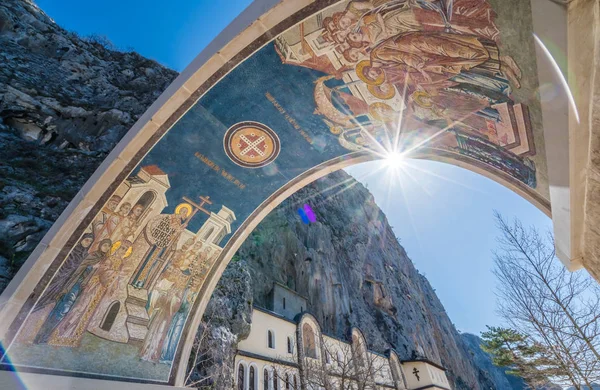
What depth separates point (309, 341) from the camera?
16.2m

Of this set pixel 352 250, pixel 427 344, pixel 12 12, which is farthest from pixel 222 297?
pixel 427 344

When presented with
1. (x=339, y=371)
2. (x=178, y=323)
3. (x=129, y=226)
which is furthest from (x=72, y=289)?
(x=339, y=371)

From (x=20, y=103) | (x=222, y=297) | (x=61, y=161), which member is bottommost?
(x=222, y=297)

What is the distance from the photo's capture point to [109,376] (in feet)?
15.7

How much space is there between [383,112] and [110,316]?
5795 mm

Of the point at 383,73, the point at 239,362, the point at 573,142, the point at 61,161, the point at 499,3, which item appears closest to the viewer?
the point at 573,142

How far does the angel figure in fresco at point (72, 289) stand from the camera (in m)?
4.46

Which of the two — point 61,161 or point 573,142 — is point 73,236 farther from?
point 61,161

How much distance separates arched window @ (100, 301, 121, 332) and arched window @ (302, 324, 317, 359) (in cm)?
1206

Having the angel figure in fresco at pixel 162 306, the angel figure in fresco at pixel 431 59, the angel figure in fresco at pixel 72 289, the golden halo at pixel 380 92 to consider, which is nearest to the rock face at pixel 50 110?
Result: the angel figure in fresco at pixel 72 289

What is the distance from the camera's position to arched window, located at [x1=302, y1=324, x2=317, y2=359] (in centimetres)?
1556

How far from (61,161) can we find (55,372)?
1474 cm

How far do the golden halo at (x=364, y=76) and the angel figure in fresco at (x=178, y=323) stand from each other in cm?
497

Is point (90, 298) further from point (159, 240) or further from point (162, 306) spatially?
point (159, 240)
